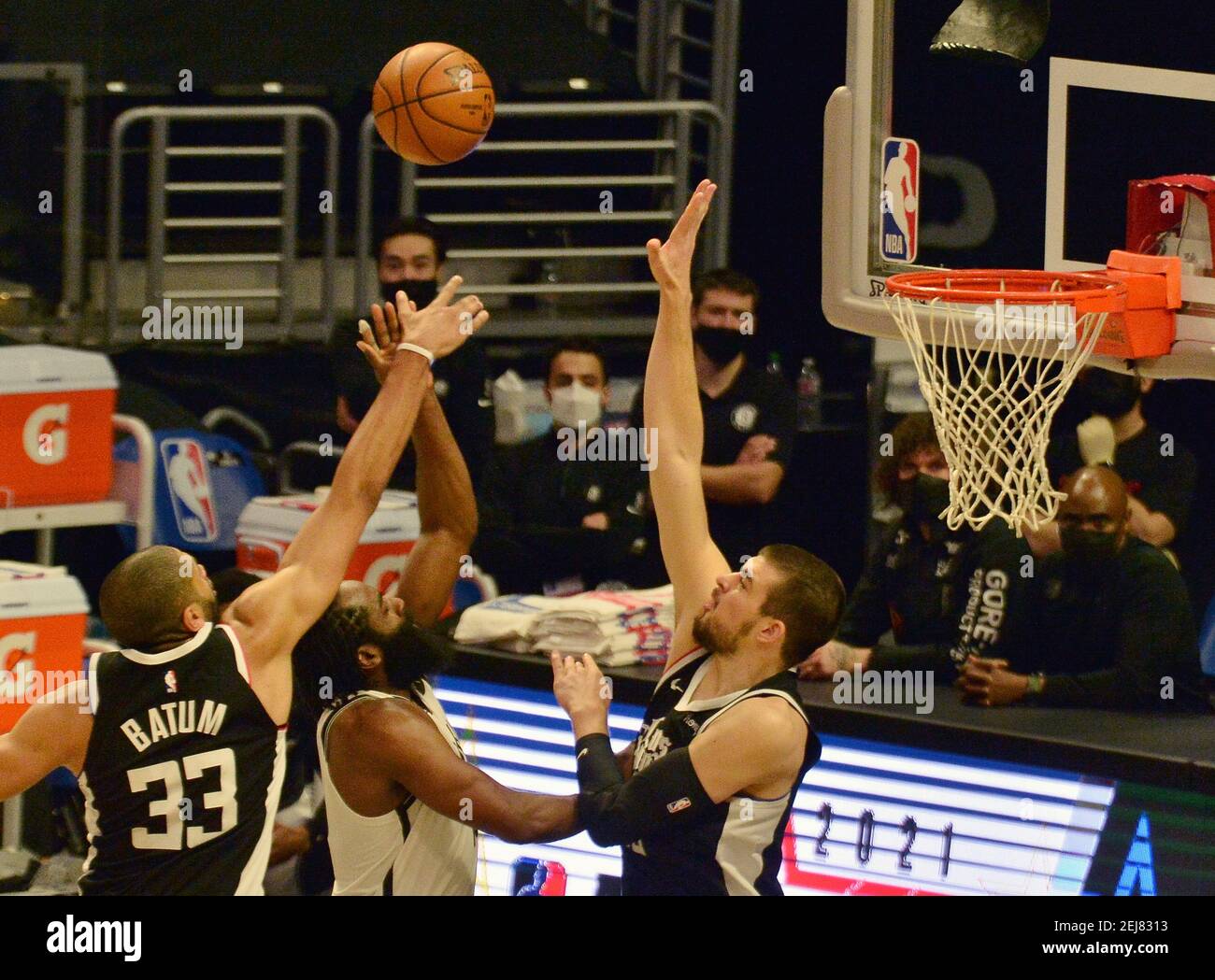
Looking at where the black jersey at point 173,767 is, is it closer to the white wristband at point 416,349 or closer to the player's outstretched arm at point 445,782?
the player's outstretched arm at point 445,782

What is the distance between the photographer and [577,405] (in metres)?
5.80

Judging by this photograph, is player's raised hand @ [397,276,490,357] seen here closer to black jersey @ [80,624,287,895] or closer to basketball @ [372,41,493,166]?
black jersey @ [80,624,287,895]

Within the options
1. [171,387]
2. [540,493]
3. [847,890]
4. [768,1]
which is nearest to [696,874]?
[847,890]

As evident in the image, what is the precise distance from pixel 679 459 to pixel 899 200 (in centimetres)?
92

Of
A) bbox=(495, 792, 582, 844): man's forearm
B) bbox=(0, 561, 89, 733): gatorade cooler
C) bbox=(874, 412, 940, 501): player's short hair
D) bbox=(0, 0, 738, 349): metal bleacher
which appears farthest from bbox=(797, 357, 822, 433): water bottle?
bbox=(495, 792, 582, 844): man's forearm

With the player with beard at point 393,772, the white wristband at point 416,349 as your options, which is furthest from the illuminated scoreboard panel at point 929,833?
the white wristband at point 416,349

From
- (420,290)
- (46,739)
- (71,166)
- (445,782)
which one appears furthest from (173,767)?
(71,166)

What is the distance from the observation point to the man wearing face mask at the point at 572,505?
5.79 metres

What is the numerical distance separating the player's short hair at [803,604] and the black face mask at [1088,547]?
1212 millimetres

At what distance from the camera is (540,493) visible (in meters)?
5.94

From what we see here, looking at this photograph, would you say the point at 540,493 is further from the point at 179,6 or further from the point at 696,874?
the point at 179,6

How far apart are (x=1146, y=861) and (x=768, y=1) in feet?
14.7

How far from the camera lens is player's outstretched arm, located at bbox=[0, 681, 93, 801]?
383 cm

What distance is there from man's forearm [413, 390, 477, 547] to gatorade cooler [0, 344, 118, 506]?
175cm
